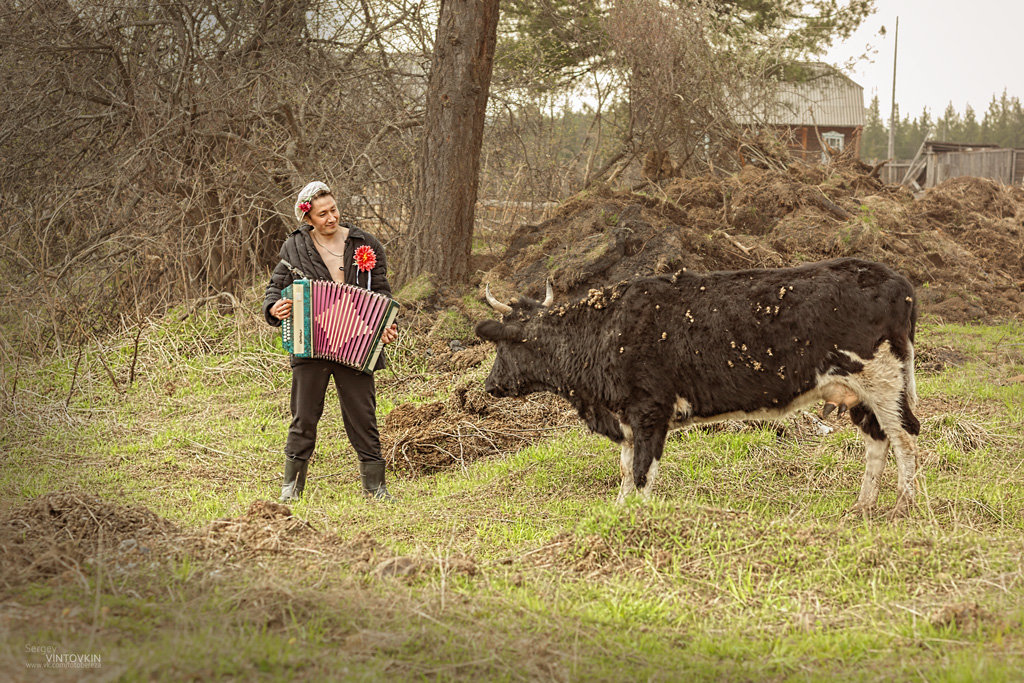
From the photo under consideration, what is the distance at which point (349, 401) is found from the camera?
6582mm

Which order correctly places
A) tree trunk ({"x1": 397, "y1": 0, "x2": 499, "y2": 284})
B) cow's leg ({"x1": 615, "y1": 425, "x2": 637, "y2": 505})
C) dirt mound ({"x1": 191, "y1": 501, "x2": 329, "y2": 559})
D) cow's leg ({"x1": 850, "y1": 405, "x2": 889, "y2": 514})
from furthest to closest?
tree trunk ({"x1": 397, "y1": 0, "x2": 499, "y2": 284}) → cow's leg ({"x1": 615, "y1": 425, "x2": 637, "y2": 505}) → cow's leg ({"x1": 850, "y1": 405, "x2": 889, "y2": 514}) → dirt mound ({"x1": 191, "y1": 501, "x2": 329, "y2": 559})

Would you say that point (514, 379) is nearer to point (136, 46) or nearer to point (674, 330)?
point (674, 330)

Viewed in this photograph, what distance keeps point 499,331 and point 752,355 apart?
6.79ft

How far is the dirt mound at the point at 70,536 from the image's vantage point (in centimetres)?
405

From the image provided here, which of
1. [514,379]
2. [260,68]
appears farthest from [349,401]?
[260,68]

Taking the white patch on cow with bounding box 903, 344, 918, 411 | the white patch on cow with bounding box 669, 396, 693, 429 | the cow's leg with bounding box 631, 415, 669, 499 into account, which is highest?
the white patch on cow with bounding box 903, 344, 918, 411

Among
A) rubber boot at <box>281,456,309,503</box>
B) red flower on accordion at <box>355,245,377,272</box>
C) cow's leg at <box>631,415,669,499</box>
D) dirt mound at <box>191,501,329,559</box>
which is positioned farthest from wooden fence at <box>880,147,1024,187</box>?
dirt mound at <box>191,501,329,559</box>

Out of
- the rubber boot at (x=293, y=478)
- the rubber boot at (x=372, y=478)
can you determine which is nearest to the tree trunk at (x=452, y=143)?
the rubber boot at (x=372, y=478)

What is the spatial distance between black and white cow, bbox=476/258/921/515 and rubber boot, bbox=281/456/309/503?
7.16ft

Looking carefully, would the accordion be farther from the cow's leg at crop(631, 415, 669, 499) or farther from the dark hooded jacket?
the cow's leg at crop(631, 415, 669, 499)

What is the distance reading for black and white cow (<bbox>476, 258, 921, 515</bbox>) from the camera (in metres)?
5.50

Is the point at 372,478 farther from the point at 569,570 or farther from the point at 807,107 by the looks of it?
the point at 807,107

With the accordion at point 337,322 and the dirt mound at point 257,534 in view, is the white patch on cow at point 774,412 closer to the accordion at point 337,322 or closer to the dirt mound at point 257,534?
the accordion at point 337,322

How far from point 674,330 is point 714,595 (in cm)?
199
